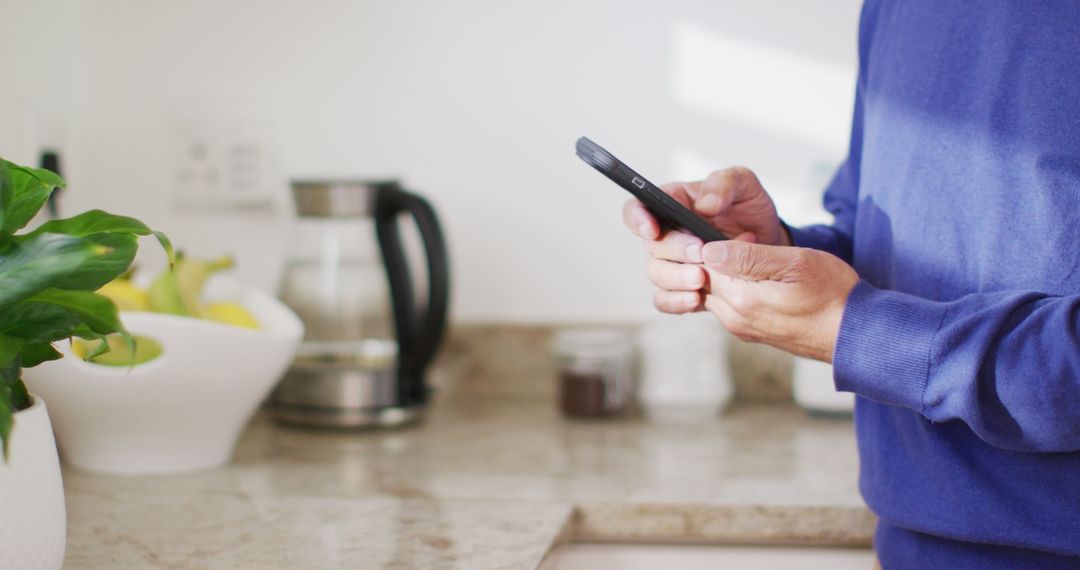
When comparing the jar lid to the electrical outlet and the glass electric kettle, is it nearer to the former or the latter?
the glass electric kettle

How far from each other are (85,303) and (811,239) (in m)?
0.64

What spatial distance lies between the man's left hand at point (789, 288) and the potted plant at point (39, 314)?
398 mm

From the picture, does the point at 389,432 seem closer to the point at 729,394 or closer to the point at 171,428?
the point at 171,428

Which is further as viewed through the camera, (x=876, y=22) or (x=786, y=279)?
(x=876, y=22)

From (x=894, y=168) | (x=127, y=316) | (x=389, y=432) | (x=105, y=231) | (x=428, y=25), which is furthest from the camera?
(x=428, y=25)

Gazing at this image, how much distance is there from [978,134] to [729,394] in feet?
2.39

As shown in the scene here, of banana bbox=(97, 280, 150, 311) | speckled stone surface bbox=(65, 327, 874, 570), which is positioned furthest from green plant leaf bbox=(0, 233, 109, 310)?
banana bbox=(97, 280, 150, 311)

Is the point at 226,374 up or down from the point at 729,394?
up

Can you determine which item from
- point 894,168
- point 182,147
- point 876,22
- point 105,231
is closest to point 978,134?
point 894,168

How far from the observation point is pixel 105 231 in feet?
2.33

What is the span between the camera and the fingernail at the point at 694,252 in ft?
2.91

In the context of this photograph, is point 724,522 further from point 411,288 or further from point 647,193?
point 411,288

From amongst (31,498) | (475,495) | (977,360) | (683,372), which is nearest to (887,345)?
(977,360)

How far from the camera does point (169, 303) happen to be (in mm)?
1167
